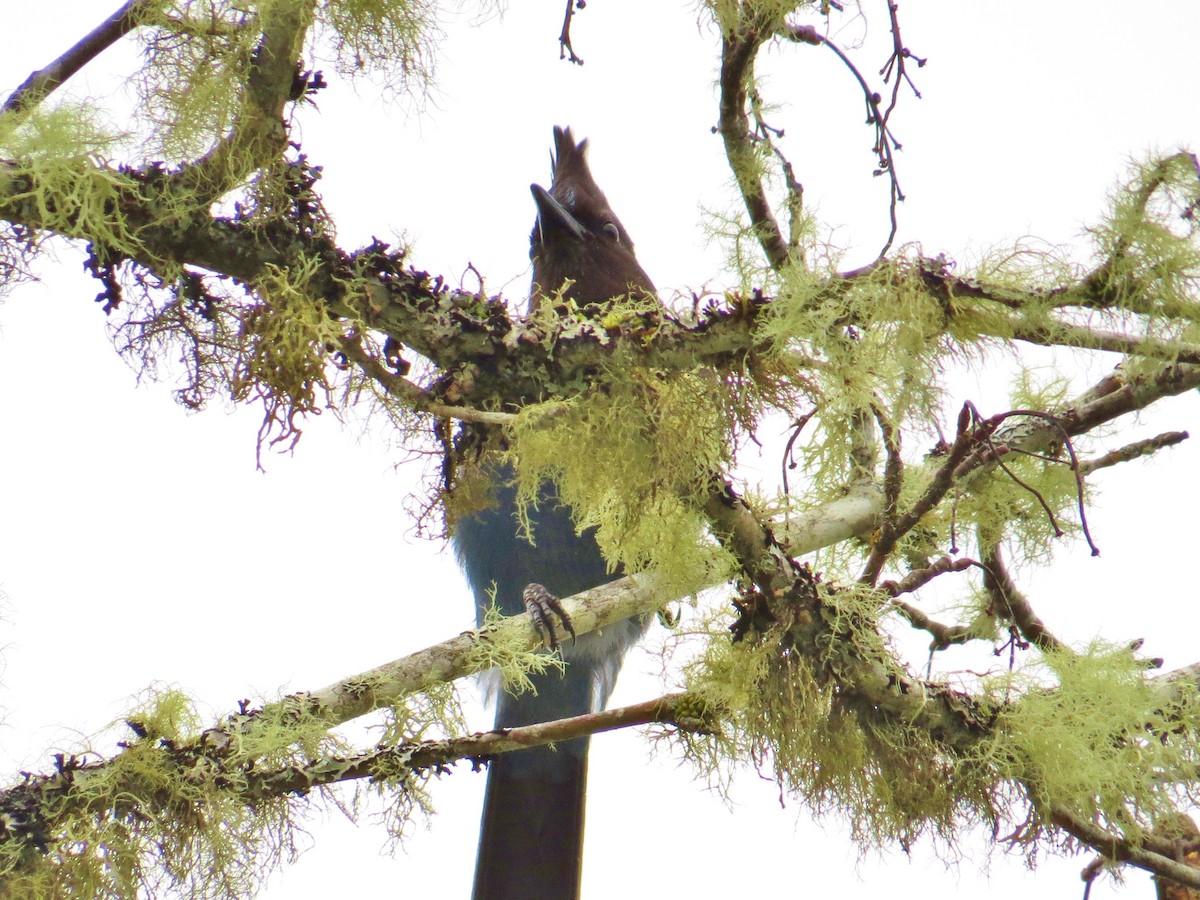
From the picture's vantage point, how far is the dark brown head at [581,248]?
143 inches

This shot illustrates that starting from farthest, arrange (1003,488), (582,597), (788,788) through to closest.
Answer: (1003,488) → (582,597) → (788,788)

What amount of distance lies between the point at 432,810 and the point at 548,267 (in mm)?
2143

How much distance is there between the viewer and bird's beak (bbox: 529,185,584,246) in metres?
3.62

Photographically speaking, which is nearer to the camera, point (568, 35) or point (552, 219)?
point (568, 35)

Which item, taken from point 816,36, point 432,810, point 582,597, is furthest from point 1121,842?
point 816,36

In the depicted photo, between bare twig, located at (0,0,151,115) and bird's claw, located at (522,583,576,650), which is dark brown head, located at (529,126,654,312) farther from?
bare twig, located at (0,0,151,115)

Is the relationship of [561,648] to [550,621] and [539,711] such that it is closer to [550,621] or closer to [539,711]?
[539,711]

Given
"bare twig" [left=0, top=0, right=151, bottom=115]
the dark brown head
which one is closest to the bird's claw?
"bare twig" [left=0, top=0, right=151, bottom=115]

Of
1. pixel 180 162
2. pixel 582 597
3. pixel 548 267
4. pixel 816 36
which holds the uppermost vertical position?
pixel 548 267

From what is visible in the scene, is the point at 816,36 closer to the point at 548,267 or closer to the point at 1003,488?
the point at 1003,488

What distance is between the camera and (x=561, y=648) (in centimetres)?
301

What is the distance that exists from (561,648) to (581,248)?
132cm

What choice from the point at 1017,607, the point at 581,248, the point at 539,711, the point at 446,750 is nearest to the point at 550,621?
the point at 446,750

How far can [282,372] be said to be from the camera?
5.46 feet
